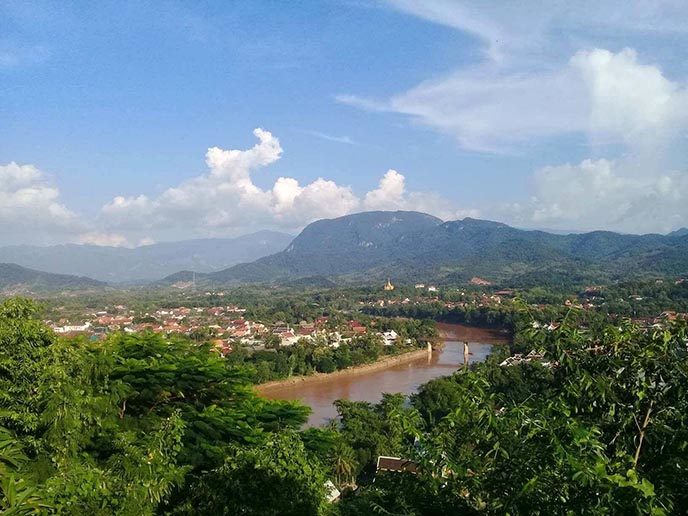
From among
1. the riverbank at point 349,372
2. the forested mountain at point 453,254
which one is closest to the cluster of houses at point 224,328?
the riverbank at point 349,372

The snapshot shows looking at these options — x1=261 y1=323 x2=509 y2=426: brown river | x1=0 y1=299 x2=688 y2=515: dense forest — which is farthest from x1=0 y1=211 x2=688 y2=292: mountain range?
x1=0 y1=299 x2=688 y2=515: dense forest

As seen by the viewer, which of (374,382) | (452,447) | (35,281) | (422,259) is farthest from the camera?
(422,259)

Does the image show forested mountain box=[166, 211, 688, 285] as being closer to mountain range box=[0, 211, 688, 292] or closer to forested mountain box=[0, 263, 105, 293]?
mountain range box=[0, 211, 688, 292]

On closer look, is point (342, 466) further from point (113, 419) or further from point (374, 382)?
point (374, 382)

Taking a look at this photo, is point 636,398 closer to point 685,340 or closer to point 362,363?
point 685,340

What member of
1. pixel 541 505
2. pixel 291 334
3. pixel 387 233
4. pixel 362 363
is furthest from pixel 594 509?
pixel 387 233

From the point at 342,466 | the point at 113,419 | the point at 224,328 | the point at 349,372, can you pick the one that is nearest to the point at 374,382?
the point at 349,372
